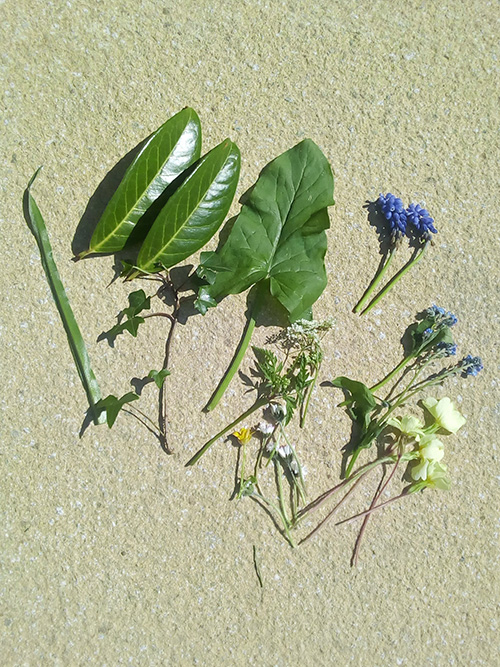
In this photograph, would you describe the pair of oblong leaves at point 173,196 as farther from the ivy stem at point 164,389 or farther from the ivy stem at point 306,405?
the ivy stem at point 306,405

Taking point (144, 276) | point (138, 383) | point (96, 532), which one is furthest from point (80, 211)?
point (96, 532)

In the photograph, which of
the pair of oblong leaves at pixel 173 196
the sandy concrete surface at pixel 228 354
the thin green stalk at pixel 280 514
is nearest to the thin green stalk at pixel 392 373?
the sandy concrete surface at pixel 228 354

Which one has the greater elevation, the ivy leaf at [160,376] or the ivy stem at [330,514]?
the ivy leaf at [160,376]

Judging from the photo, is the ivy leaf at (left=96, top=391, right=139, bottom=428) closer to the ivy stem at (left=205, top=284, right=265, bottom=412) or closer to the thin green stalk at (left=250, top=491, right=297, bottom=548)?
the ivy stem at (left=205, top=284, right=265, bottom=412)

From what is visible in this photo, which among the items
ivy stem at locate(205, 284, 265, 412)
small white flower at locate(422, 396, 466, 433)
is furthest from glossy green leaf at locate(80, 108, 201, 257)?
small white flower at locate(422, 396, 466, 433)

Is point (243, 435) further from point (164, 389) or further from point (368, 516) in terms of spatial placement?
point (368, 516)

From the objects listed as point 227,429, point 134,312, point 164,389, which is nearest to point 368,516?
point 227,429
